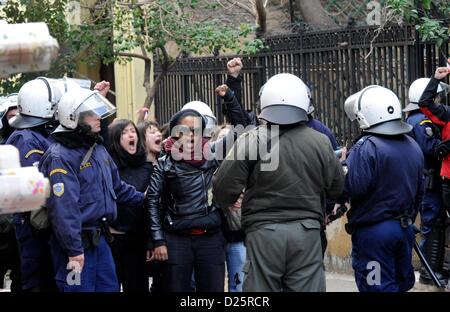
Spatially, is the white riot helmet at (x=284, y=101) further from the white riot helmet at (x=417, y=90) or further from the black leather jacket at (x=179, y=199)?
the white riot helmet at (x=417, y=90)

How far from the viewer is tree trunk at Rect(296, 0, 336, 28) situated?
617 inches

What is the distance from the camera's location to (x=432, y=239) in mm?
10414

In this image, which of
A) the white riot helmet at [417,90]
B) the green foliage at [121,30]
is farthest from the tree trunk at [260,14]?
the white riot helmet at [417,90]

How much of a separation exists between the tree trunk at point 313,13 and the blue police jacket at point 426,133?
549 cm

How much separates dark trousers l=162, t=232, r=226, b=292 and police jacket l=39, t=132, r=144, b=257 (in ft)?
2.11

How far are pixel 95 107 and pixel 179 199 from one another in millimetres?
1047

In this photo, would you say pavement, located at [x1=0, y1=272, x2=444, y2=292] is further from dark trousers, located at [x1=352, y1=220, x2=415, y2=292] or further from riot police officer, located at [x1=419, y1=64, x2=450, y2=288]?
dark trousers, located at [x1=352, y1=220, x2=415, y2=292]

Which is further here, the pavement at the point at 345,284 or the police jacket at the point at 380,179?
the pavement at the point at 345,284

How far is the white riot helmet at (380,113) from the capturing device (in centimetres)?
773

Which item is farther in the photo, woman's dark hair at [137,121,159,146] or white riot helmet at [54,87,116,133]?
woman's dark hair at [137,121,159,146]

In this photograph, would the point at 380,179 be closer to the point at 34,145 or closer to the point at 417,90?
the point at 34,145

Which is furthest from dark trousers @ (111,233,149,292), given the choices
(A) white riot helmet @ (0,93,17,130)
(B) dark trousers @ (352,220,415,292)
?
(B) dark trousers @ (352,220,415,292)

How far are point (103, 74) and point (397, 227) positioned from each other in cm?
1222
